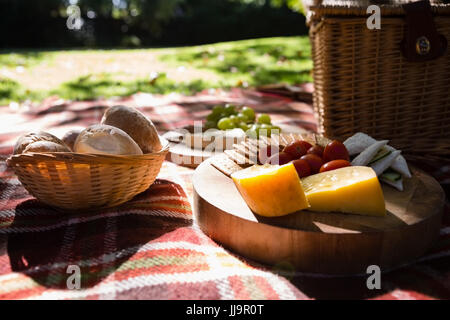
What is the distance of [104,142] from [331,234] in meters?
0.74

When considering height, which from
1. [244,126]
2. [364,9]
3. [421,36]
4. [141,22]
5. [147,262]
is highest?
[141,22]

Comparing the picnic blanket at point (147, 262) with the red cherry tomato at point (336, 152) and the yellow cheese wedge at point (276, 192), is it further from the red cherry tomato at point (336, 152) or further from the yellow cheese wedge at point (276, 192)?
the red cherry tomato at point (336, 152)

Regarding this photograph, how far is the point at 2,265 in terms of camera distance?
3.79ft

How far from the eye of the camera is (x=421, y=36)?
1.76 metres

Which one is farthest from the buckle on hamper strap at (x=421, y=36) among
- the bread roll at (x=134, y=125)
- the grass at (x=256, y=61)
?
the grass at (x=256, y=61)

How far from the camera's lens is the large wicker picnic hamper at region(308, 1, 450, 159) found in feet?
5.93

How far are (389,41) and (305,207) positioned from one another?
1.02m

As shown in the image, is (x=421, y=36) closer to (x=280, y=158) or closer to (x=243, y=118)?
(x=280, y=158)

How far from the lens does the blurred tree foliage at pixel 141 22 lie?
33.7 ft

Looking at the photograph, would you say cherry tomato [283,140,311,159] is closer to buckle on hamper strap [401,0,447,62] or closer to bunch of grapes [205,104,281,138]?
bunch of grapes [205,104,281,138]

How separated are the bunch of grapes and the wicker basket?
788 mm

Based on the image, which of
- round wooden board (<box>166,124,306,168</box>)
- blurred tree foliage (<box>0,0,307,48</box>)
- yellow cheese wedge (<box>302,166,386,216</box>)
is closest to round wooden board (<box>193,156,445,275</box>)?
yellow cheese wedge (<box>302,166,386,216</box>)

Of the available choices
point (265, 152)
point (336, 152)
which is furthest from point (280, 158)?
point (336, 152)
